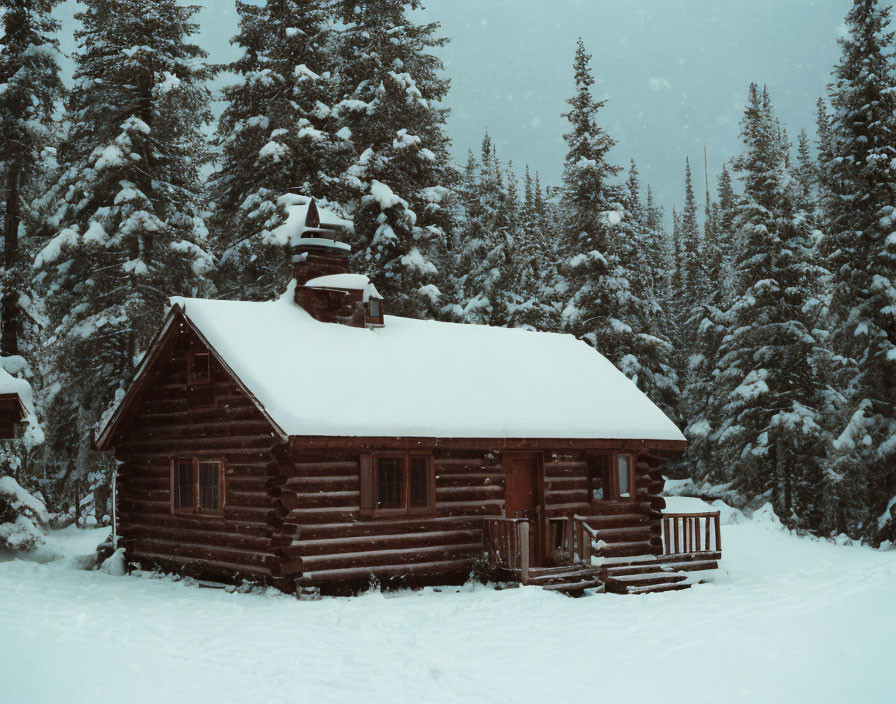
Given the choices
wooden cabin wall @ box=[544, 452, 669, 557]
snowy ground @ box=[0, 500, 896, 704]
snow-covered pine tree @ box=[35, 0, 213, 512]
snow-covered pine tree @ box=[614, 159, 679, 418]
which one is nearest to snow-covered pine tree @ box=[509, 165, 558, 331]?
snow-covered pine tree @ box=[614, 159, 679, 418]

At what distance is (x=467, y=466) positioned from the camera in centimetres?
1911

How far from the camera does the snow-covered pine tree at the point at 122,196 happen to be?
25656 mm

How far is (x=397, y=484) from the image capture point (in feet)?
59.8

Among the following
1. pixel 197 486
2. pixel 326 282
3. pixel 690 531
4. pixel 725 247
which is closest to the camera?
pixel 197 486

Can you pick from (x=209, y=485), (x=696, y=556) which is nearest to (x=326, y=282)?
(x=209, y=485)

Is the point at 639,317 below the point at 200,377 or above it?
above

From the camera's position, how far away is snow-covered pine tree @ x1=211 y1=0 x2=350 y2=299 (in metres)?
29.5

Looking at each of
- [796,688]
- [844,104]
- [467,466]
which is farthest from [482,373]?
[844,104]

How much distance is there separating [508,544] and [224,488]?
584cm

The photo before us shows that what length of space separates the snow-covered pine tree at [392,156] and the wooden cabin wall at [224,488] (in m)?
11.5

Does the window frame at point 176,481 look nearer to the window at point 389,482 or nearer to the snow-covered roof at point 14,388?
the window at point 389,482

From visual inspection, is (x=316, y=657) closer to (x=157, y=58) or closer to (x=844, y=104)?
(x=157, y=58)

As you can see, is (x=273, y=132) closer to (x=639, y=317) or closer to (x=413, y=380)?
(x=413, y=380)

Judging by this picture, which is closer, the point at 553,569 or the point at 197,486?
the point at 553,569
